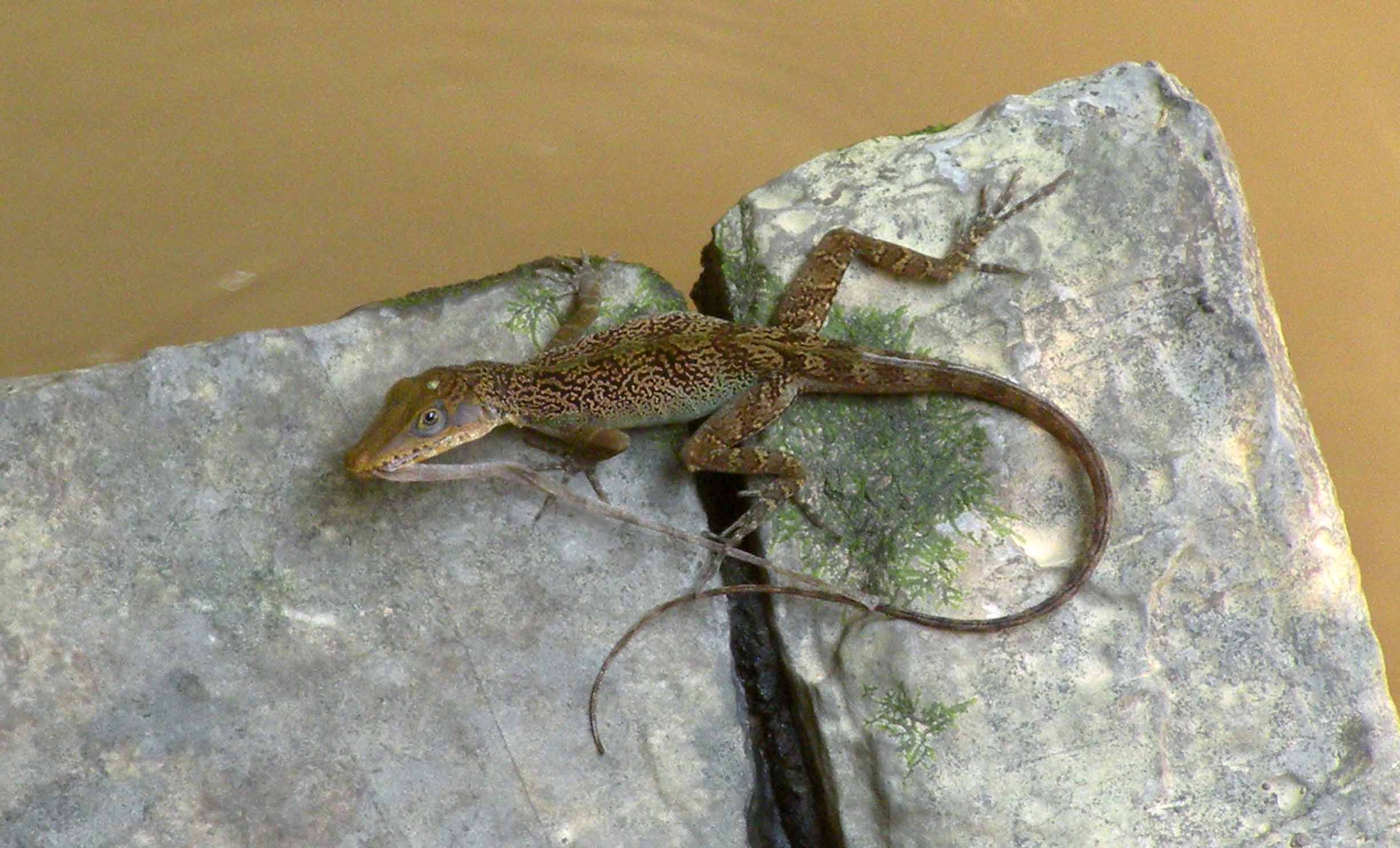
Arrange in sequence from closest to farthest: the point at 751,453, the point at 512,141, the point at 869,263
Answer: the point at 751,453
the point at 869,263
the point at 512,141

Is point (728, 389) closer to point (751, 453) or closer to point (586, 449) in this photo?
point (751, 453)

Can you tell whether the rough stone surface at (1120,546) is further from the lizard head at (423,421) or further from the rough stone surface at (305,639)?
the lizard head at (423,421)

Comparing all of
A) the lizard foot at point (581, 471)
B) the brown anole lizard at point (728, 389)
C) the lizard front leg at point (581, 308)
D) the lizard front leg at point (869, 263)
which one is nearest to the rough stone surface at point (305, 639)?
the lizard foot at point (581, 471)

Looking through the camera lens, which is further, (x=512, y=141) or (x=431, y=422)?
(x=512, y=141)

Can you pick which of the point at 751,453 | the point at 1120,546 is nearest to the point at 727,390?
the point at 751,453

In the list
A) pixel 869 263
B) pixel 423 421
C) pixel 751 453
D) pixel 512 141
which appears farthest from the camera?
pixel 512 141
